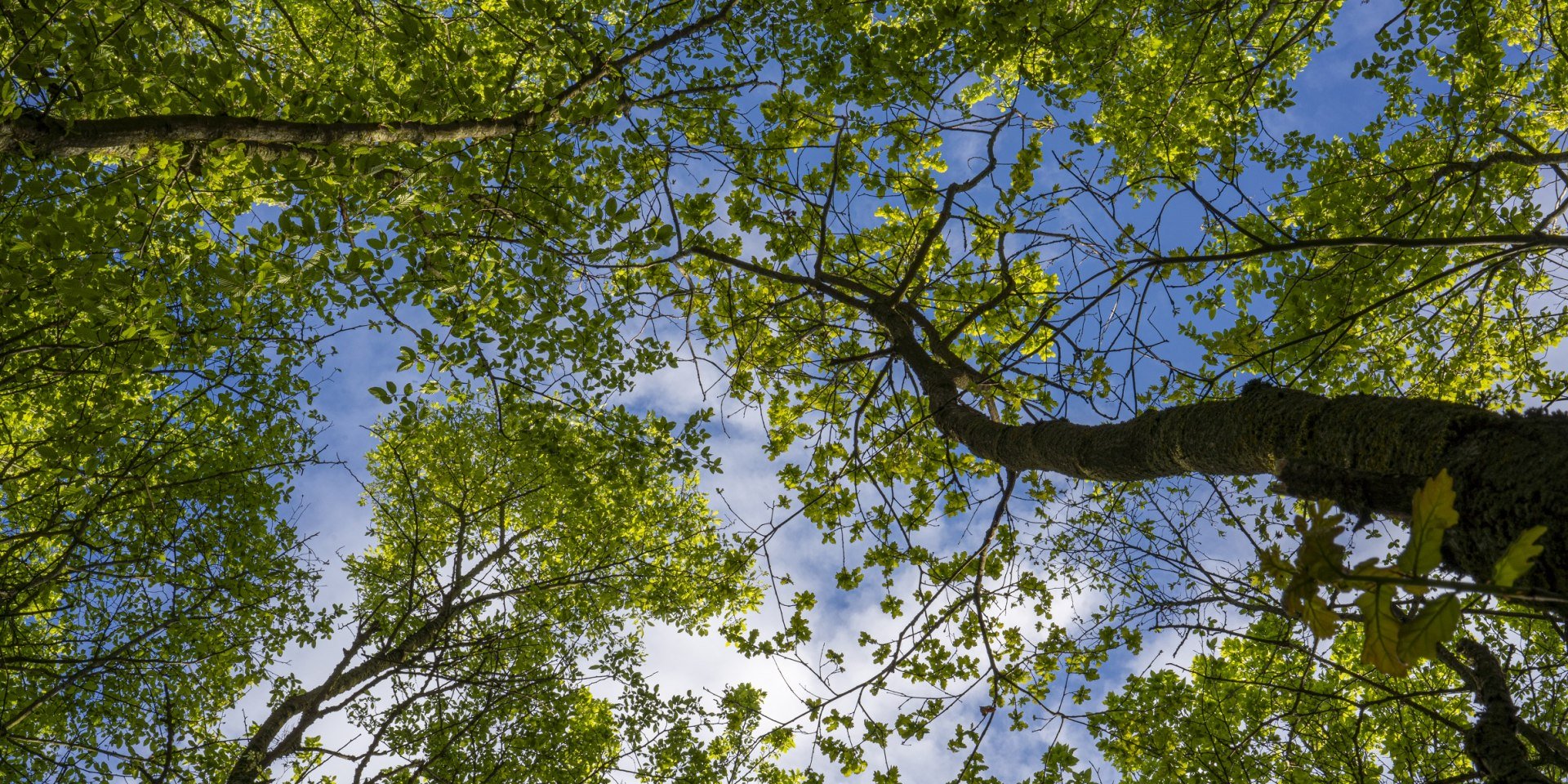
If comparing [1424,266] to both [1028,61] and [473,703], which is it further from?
[473,703]

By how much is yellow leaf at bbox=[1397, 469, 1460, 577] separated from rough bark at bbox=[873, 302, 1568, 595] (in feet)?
0.62

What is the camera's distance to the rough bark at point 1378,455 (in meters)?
1.56

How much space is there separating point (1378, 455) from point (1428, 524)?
3.80ft

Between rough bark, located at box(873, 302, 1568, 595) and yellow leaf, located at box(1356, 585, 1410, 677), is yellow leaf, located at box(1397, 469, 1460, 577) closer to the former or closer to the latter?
yellow leaf, located at box(1356, 585, 1410, 677)

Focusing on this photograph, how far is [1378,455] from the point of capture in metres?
1.97

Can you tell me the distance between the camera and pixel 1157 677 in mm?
5258

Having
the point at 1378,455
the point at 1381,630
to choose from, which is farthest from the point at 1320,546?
the point at 1378,455

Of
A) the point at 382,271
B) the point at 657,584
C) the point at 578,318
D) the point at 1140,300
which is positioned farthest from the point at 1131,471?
the point at 657,584

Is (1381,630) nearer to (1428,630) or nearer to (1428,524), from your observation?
(1428,630)

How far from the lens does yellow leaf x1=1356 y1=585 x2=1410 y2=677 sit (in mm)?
1142

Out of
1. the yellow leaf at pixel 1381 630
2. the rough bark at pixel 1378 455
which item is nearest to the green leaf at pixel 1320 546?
the yellow leaf at pixel 1381 630

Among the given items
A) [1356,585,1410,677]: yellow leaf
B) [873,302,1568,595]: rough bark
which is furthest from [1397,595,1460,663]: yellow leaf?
[873,302,1568,595]: rough bark

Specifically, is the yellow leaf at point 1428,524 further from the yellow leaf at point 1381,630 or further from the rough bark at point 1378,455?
the rough bark at point 1378,455

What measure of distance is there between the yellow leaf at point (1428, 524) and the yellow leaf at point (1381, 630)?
77mm
